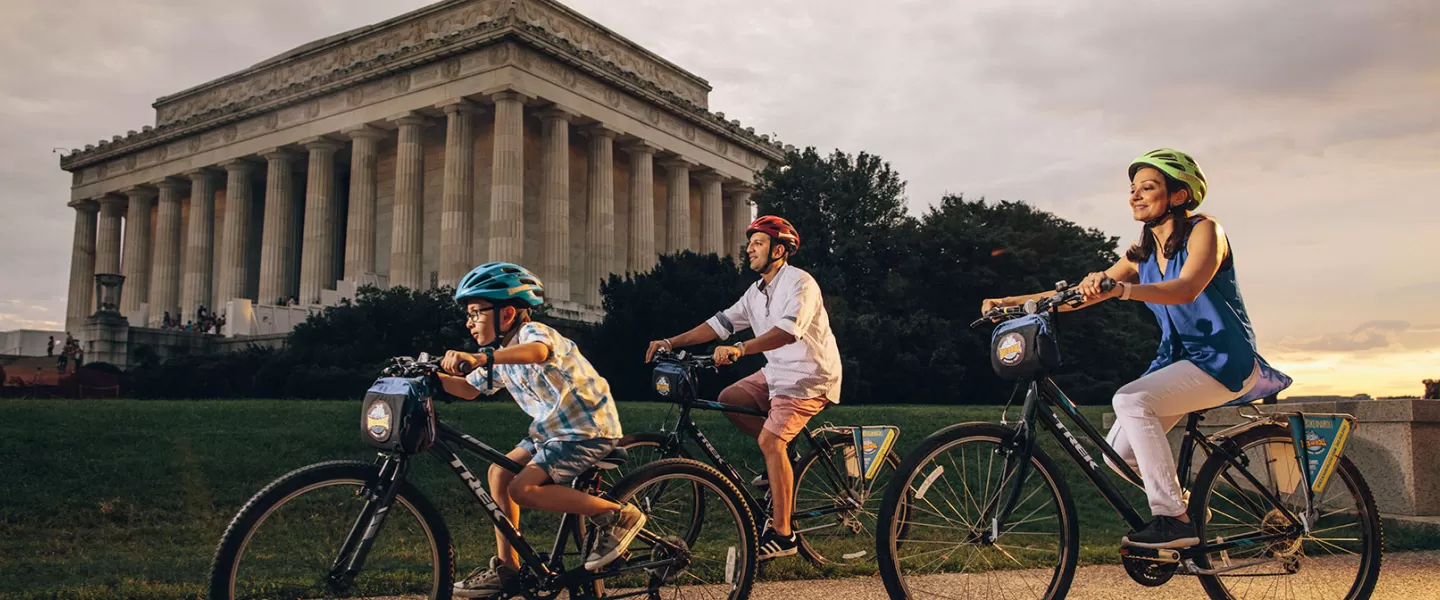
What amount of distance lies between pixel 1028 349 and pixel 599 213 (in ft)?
168

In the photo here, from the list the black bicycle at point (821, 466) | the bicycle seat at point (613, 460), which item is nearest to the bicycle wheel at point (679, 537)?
the bicycle seat at point (613, 460)

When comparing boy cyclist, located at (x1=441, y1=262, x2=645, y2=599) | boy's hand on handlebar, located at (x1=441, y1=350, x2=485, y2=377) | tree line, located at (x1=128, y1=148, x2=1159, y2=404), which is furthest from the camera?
tree line, located at (x1=128, y1=148, x2=1159, y2=404)

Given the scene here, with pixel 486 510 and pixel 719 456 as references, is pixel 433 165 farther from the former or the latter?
pixel 486 510

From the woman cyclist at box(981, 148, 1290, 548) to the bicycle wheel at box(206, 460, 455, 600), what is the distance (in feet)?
9.85

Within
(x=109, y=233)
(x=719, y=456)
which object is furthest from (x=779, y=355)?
(x=109, y=233)

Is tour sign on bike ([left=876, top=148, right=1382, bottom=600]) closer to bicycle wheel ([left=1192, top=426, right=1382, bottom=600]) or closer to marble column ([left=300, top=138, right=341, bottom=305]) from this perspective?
bicycle wheel ([left=1192, top=426, right=1382, bottom=600])

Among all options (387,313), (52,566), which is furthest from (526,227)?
(52,566)

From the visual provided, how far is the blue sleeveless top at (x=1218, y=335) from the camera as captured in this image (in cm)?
538

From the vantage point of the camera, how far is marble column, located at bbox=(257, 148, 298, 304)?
192 feet

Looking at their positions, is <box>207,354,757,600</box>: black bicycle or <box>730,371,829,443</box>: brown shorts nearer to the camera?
<box>207,354,757,600</box>: black bicycle

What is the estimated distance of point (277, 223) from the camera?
194 feet

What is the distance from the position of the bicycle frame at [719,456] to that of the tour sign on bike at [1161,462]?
95 centimetres

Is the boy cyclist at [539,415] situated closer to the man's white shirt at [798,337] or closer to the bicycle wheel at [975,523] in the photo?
the bicycle wheel at [975,523]

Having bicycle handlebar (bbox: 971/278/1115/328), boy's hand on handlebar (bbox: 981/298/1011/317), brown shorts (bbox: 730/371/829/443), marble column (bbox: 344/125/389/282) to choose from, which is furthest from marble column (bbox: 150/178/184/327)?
bicycle handlebar (bbox: 971/278/1115/328)
